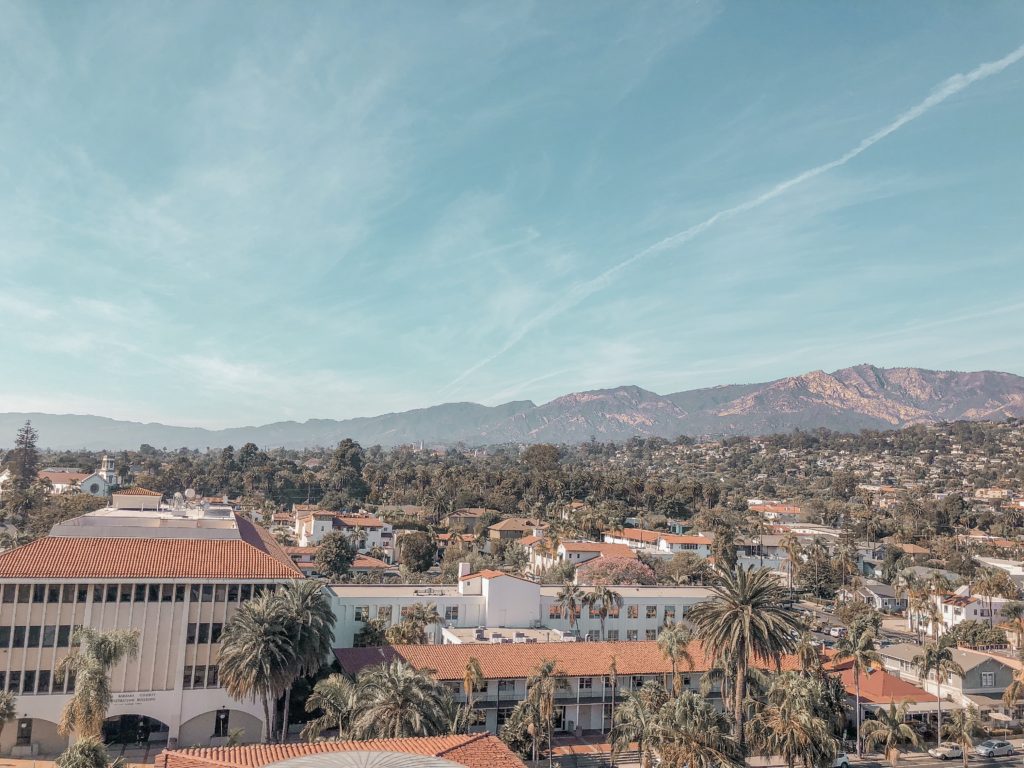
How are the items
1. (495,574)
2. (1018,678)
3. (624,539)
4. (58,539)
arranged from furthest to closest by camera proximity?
(624,539) → (495,574) → (1018,678) → (58,539)

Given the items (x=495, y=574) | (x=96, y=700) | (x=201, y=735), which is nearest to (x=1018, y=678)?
(x=495, y=574)

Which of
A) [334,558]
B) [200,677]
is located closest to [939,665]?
[200,677]

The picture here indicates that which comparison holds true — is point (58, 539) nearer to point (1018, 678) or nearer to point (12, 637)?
point (12, 637)

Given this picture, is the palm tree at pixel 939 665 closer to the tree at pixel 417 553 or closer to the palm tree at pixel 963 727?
the palm tree at pixel 963 727

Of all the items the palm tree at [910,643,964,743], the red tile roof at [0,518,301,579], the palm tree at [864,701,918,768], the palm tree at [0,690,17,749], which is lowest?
the palm tree at [864,701,918,768]

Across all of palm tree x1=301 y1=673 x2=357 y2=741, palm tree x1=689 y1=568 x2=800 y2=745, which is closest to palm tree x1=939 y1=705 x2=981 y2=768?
palm tree x1=689 y1=568 x2=800 y2=745

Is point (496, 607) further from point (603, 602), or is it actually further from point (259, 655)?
point (259, 655)

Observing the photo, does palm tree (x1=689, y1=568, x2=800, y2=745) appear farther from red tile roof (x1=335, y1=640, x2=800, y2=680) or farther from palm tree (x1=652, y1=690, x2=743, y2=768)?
red tile roof (x1=335, y1=640, x2=800, y2=680)
